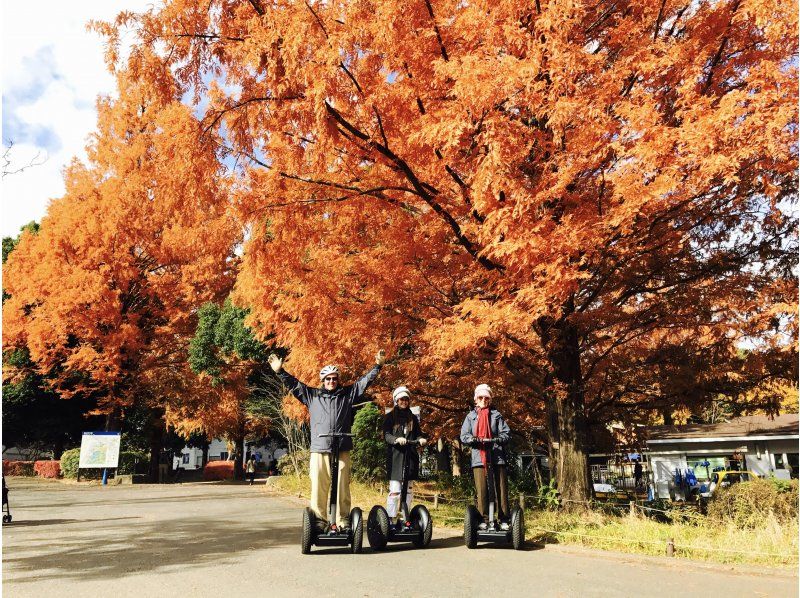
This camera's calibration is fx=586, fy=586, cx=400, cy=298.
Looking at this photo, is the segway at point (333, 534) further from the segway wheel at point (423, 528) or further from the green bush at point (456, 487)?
the green bush at point (456, 487)

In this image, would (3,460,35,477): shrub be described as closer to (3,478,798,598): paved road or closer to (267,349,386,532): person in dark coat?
(3,478,798,598): paved road

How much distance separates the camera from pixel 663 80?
727cm

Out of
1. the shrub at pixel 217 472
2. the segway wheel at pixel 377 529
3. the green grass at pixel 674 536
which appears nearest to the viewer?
the green grass at pixel 674 536

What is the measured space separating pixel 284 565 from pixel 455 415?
1000 cm

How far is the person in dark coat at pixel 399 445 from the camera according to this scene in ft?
21.8

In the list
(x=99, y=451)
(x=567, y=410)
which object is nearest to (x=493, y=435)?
(x=567, y=410)

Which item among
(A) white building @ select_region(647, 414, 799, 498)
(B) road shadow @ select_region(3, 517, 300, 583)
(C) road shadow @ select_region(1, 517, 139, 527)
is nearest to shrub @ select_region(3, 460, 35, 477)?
(C) road shadow @ select_region(1, 517, 139, 527)

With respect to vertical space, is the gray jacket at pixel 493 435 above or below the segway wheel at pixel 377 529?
above

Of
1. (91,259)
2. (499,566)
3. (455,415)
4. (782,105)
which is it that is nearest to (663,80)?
(782,105)

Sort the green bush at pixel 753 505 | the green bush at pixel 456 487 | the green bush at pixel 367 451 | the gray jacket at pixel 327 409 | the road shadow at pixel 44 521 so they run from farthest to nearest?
1. the green bush at pixel 367 451
2. the green bush at pixel 456 487
3. the road shadow at pixel 44 521
4. the green bush at pixel 753 505
5. the gray jacket at pixel 327 409

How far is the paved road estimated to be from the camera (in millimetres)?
4625

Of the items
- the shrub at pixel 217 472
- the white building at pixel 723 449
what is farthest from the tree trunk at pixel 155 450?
the white building at pixel 723 449

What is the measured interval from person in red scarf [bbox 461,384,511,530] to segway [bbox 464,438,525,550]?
0.14ft

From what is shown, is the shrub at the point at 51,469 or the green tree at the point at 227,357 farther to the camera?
the shrub at the point at 51,469
